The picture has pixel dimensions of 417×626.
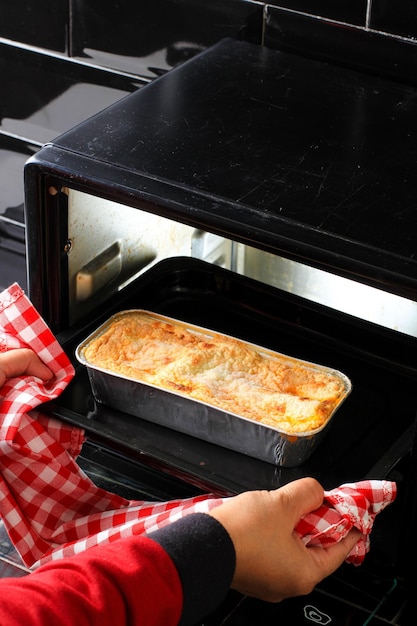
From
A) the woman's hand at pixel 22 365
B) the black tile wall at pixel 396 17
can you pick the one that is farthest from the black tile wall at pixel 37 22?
the woman's hand at pixel 22 365

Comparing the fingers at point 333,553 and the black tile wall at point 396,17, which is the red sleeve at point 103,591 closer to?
the fingers at point 333,553

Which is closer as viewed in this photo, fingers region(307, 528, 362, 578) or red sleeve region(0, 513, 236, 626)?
red sleeve region(0, 513, 236, 626)

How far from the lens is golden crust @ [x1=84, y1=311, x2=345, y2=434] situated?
113cm

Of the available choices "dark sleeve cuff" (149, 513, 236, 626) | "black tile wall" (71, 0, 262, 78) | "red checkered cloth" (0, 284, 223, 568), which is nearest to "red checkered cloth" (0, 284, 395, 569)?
"red checkered cloth" (0, 284, 223, 568)

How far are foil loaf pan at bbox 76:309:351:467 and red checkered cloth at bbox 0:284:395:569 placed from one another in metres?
0.05

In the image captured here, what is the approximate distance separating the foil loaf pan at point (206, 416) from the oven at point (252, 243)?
0.05 ft

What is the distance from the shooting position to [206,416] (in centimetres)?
114

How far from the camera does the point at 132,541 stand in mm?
895

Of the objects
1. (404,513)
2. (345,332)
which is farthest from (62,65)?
(404,513)

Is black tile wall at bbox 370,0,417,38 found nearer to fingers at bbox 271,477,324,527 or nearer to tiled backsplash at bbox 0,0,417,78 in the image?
tiled backsplash at bbox 0,0,417,78

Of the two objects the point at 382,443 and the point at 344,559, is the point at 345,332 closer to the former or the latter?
the point at 382,443

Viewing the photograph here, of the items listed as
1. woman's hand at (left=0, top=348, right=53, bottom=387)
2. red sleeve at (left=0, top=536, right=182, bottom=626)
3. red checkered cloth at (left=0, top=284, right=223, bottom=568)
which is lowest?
red checkered cloth at (left=0, top=284, right=223, bottom=568)

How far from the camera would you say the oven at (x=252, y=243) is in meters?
1.08

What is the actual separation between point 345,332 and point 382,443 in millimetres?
207
